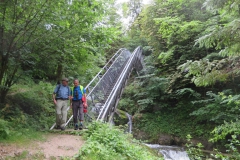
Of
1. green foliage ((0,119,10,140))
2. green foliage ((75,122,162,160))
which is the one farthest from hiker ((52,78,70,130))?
green foliage ((0,119,10,140))

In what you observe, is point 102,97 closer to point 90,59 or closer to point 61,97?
point 90,59

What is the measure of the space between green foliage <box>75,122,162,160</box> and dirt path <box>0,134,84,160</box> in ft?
0.96

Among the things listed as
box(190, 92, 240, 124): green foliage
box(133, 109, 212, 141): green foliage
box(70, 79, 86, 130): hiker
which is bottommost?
box(133, 109, 212, 141): green foliage

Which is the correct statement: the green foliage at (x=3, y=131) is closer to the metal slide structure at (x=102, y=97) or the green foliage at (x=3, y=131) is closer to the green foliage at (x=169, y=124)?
the metal slide structure at (x=102, y=97)

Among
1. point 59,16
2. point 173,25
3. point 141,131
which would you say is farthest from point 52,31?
point 141,131

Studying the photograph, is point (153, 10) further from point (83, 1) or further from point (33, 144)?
point (33, 144)

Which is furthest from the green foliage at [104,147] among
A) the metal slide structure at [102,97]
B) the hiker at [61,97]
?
the metal slide structure at [102,97]

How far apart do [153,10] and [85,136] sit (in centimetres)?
1232

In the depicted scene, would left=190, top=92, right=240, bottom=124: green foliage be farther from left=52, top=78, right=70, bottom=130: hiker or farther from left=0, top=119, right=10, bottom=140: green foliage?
left=0, top=119, right=10, bottom=140: green foliage

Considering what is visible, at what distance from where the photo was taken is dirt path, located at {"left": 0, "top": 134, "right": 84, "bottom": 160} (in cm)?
386

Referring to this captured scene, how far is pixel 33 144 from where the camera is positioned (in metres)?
4.51

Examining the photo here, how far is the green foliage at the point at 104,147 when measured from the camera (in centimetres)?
411

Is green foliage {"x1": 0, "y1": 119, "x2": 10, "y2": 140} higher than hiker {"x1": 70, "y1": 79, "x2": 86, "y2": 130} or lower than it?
lower

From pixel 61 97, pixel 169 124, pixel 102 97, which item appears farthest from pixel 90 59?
pixel 169 124
